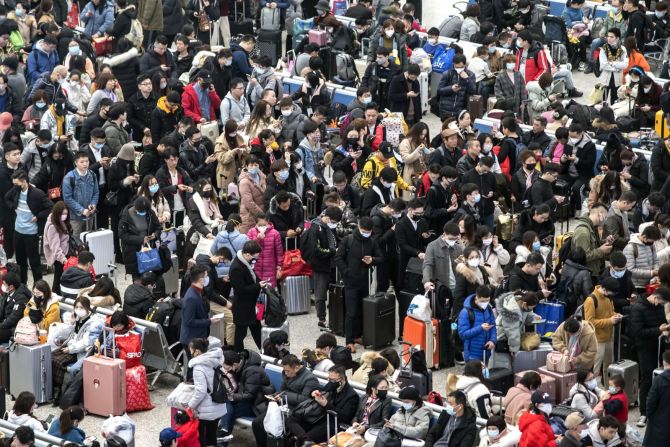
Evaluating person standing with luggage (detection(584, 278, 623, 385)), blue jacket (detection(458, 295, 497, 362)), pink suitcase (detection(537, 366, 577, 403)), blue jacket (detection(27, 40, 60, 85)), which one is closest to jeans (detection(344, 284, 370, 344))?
blue jacket (detection(458, 295, 497, 362))

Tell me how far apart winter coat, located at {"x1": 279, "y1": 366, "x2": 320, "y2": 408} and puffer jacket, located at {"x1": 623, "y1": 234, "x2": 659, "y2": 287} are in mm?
4691

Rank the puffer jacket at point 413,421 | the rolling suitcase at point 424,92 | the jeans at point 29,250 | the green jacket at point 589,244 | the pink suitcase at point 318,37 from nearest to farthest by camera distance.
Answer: the puffer jacket at point 413,421 → the green jacket at point 589,244 → the jeans at point 29,250 → the rolling suitcase at point 424,92 → the pink suitcase at point 318,37

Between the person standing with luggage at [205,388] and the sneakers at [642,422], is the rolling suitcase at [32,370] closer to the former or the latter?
the person standing with luggage at [205,388]

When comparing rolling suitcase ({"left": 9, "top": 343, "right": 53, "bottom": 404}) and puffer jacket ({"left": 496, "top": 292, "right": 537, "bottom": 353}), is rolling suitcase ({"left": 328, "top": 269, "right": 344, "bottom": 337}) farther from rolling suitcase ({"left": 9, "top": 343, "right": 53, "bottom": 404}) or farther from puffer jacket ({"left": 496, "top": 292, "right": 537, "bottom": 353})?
rolling suitcase ({"left": 9, "top": 343, "right": 53, "bottom": 404})

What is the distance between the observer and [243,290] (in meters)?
20.7

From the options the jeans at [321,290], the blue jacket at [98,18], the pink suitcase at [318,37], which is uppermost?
the blue jacket at [98,18]

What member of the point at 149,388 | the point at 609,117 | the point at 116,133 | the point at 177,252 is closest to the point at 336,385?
the point at 149,388

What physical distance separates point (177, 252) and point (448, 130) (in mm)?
4011

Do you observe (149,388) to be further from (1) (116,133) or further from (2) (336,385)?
(1) (116,133)

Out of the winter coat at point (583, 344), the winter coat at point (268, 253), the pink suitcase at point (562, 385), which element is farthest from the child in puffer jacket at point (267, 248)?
the pink suitcase at point (562, 385)

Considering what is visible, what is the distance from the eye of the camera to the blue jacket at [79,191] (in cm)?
2314

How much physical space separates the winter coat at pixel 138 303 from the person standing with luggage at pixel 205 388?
224 centimetres

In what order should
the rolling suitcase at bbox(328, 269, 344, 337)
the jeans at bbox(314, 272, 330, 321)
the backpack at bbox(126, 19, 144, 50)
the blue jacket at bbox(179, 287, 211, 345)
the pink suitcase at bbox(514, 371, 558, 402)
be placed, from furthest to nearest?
the backpack at bbox(126, 19, 144, 50) → the jeans at bbox(314, 272, 330, 321) → the rolling suitcase at bbox(328, 269, 344, 337) → the blue jacket at bbox(179, 287, 211, 345) → the pink suitcase at bbox(514, 371, 558, 402)

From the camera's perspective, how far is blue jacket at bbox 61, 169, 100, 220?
75.9 feet
